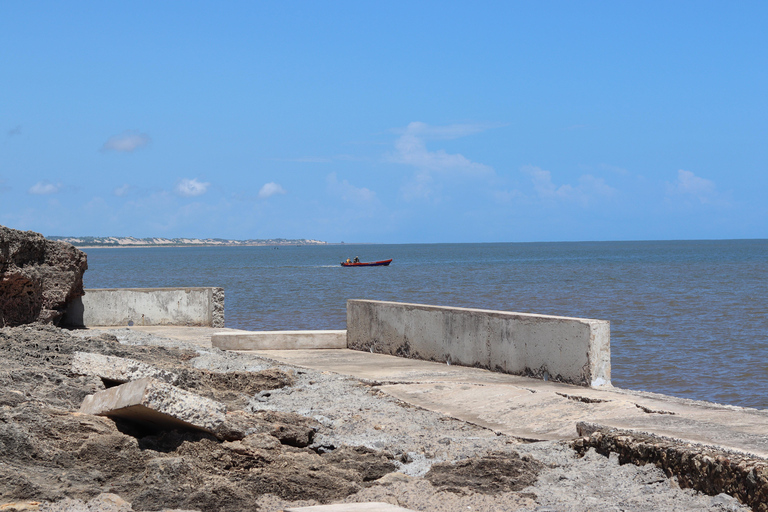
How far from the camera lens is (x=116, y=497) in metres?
5.02

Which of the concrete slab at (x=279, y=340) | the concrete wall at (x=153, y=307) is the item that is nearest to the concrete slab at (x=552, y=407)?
the concrete slab at (x=279, y=340)

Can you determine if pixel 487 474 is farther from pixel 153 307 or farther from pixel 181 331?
pixel 153 307

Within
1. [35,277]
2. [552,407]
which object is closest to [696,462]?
[552,407]

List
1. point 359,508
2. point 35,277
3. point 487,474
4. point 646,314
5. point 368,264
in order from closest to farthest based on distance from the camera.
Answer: point 359,508 < point 487,474 < point 35,277 < point 646,314 < point 368,264

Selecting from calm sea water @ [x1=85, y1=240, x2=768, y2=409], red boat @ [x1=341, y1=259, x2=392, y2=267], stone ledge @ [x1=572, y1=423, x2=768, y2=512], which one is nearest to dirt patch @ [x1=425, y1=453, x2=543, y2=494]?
stone ledge @ [x1=572, y1=423, x2=768, y2=512]

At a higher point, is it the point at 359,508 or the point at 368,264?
the point at 359,508

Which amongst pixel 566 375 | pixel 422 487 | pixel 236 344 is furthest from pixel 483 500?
pixel 236 344

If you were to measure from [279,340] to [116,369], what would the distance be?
18.2 ft

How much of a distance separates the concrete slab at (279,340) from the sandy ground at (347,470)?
5.70 metres

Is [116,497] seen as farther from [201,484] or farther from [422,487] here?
[422,487]

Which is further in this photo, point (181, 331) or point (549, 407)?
point (181, 331)

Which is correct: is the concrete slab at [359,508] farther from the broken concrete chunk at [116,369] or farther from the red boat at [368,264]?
the red boat at [368,264]

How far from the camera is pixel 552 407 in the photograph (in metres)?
7.85

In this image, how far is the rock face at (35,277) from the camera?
45.4 feet
